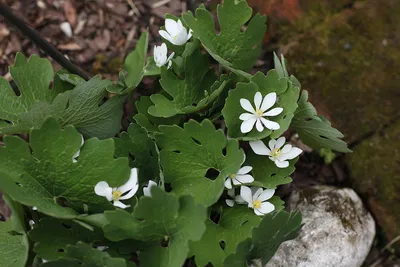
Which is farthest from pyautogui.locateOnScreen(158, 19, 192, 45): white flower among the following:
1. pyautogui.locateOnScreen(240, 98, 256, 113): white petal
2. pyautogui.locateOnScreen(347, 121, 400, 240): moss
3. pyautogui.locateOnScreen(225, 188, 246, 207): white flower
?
pyautogui.locateOnScreen(347, 121, 400, 240): moss

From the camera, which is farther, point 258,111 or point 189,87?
point 189,87

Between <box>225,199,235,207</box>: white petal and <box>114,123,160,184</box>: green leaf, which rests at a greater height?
<box>114,123,160,184</box>: green leaf

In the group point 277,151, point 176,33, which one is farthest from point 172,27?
point 277,151

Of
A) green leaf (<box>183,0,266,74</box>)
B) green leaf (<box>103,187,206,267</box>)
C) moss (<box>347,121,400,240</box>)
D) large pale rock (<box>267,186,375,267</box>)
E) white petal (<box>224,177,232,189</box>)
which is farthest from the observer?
moss (<box>347,121,400,240</box>)

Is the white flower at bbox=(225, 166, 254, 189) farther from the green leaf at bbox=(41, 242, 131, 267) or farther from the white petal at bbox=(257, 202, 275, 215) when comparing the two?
the green leaf at bbox=(41, 242, 131, 267)

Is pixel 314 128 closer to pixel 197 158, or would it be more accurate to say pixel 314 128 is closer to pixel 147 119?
pixel 197 158

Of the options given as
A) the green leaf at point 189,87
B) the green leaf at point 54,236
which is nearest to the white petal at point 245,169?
the green leaf at point 189,87

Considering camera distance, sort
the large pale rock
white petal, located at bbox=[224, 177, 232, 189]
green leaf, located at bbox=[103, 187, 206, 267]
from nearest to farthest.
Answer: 1. green leaf, located at bbox=[103, 187, 206, 267]
2. white petal, located at bbox=[224, 177, 232, 189]
3. the large pale rock
